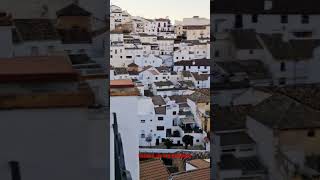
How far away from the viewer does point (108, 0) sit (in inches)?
61.1

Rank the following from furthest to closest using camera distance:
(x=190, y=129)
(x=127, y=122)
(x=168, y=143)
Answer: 1. (x=190, y=129)
2. (x=168, y=143)
3. (x=127, y=122)

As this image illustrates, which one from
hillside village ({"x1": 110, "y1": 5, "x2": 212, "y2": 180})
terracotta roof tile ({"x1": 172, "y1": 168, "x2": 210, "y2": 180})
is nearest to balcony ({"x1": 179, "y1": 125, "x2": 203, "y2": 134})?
hillside village ({"x1": 110, "y1": 5, "x2": 212, "y2": 180})

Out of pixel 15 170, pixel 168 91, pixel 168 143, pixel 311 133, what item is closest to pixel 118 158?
pixel 15 170

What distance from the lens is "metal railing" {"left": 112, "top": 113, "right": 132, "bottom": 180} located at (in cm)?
176

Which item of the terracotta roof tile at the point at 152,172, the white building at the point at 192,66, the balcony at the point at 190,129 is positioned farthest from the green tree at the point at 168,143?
the terracotta roof tile at the point at 152,172

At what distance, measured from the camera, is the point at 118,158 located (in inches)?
69.6

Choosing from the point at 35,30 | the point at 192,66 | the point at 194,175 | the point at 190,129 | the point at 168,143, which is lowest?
the point at 168,143

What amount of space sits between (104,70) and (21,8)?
1.07ft

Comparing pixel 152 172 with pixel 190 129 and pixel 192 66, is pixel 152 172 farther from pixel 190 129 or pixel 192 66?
pixel 192 66

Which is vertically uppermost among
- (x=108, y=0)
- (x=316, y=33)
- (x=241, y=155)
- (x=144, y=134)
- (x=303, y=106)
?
(x=108, y=0)

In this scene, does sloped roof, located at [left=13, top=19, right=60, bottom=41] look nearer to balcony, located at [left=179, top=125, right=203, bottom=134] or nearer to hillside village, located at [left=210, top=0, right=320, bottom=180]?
hillside village, located at [left=210, top=0, right=320, bottom=180]

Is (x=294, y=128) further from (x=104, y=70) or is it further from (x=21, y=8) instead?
(x=21, y=8)

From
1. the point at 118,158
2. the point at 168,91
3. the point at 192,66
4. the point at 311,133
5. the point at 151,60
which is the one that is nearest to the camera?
the point at 311,133

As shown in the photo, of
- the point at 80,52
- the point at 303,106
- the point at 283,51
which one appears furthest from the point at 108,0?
the point at 303,106
